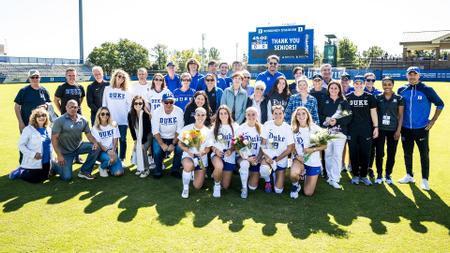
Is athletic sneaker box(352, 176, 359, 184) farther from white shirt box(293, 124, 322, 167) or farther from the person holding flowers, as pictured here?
white shirt box(293, 124, 322, 167)

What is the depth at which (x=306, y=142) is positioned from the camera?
5879 mm

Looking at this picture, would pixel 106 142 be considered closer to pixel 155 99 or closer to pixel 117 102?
pixel 117 102

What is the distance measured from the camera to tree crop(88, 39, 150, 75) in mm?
66062

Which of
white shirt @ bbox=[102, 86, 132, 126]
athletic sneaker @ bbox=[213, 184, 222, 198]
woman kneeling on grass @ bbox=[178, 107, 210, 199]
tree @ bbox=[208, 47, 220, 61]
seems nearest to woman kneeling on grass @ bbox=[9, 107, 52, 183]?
white shirt @ bbox=[102, 86, 132, 126]

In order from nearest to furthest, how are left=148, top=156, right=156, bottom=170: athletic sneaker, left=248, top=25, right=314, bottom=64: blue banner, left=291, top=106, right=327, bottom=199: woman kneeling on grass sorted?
left=291, top=106, right=327, bottom=199: woman kneeling on grass
left=148, top=156, right=156, bottom=170: athletic sneaker
left=248, top=25, right=314, bottom=64: blue banner

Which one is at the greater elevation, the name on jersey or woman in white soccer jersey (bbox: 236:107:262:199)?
the name on jersey

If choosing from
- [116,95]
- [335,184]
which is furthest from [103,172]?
[335,184]

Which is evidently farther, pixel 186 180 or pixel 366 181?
pixel 366 181

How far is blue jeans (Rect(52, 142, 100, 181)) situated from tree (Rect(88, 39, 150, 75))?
63.5 metres

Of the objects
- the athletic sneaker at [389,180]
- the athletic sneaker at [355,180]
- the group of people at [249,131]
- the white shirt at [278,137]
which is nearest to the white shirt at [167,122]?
the group of people at [249,131]

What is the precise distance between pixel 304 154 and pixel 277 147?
19.2 inches

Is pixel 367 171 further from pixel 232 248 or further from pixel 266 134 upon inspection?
pixel 232 248

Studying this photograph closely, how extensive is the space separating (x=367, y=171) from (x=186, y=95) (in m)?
4.11

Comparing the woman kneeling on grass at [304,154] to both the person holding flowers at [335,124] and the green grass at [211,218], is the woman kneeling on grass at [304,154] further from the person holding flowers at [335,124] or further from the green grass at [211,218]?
the person holding flowers at [335,124]
